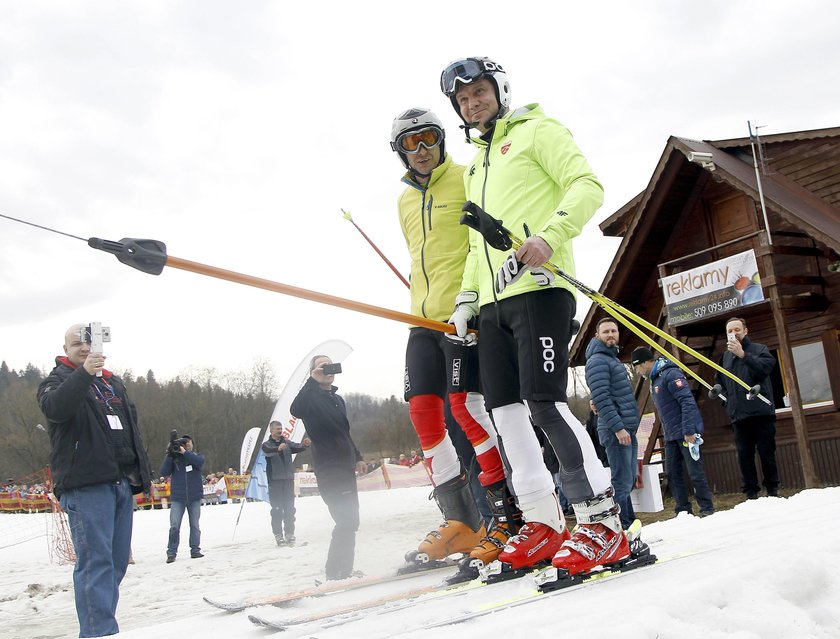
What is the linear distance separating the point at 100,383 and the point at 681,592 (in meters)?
4.02

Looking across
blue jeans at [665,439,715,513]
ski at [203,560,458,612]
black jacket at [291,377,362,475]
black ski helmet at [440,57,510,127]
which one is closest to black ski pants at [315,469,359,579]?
black jacket at [291,377,362,475]

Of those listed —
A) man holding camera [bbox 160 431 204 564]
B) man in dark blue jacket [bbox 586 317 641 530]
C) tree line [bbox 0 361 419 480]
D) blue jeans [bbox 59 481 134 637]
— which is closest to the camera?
blue jeans [bbox 59 481 134 637]

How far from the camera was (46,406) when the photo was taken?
4480mm

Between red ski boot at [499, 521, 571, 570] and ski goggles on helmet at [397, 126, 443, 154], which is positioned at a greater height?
ski goggles on helmet at [397, 126, 443, 154]

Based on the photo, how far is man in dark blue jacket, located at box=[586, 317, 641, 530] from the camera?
7.73 meters

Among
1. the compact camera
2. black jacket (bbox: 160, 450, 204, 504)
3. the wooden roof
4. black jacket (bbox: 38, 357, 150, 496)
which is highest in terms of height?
the wooden roof

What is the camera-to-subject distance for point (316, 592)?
4020 mm

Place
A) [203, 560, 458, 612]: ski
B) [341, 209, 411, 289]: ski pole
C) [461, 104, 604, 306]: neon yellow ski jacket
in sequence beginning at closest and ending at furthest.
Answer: [461, 104, 604, 306]: neon yellow ski jacket → [203, 560, 458, 612]: ski → [341, 209, 411, 289]: ski pole

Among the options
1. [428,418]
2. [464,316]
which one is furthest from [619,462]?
[464,316]

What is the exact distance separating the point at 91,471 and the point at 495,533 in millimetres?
2510

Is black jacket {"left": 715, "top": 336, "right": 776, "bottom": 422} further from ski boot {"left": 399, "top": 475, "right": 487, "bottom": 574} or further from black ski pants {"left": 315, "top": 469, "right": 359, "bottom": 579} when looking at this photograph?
ski boot {"left": 399, "top": 475, "right": 487, "bottom": 574}

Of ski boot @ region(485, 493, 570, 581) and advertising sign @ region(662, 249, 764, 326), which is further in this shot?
advertising sign @ region(662, 249, 764, 326)

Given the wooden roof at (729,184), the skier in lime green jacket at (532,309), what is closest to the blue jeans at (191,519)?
A: the skier in lime green jacket at (532,309)

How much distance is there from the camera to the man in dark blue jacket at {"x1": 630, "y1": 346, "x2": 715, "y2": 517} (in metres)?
8.44
